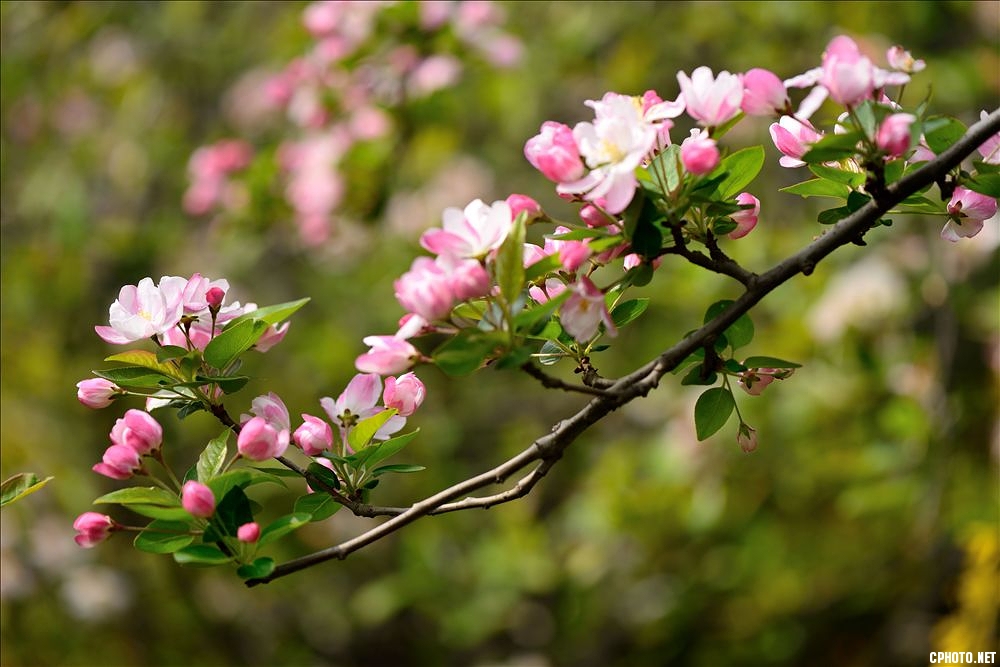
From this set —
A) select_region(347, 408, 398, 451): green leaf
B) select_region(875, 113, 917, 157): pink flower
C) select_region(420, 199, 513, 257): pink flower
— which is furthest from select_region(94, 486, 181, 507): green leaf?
select_region(875, 113, 917, 157): pink flower

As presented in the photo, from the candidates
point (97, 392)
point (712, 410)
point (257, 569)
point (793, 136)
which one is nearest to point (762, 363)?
point (712, 410)

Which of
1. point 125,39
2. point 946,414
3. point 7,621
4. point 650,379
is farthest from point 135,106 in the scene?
point 650,379

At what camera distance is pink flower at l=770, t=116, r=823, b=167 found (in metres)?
0.63

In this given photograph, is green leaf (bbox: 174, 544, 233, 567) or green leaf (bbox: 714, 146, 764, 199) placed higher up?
green leaf (bbox: 714, 146, 764, 199)

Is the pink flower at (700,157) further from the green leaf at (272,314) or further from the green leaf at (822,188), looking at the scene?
the green leaf at (272,314)

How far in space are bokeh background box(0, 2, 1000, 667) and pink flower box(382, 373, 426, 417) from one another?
1.28m

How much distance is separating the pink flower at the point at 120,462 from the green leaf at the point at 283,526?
108 millimetres

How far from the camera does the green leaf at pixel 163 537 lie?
0.63m

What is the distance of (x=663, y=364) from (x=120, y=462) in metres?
0.37

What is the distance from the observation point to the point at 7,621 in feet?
9.23

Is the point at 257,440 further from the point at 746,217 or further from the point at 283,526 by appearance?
the point at 746,217

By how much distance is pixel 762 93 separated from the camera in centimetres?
62

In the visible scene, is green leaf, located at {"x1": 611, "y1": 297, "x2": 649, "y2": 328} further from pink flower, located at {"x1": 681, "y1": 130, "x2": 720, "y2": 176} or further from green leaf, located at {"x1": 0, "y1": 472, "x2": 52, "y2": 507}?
green leaf, located at {"x1": 0, "y1": 472, "x2": 52, "y2": 507}

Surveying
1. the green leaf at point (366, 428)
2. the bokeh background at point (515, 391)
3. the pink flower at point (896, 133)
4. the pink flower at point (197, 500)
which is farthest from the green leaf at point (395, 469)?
the bokeh background at point (515, 391)
